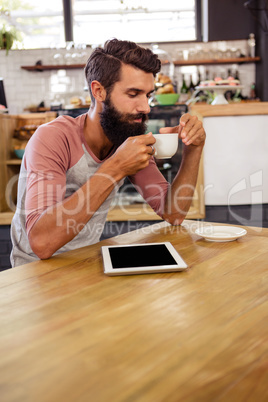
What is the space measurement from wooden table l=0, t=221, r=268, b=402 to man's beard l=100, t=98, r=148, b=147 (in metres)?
0.68

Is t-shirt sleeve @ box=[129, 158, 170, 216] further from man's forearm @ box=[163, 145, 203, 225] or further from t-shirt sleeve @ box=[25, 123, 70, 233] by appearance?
t-shirt sleeve @ box=[25, 123, 70, 233]

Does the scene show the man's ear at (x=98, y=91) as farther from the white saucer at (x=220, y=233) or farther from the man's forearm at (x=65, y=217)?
the white saucer at (x=220, y=233)

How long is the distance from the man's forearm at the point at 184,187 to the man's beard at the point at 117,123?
21cm

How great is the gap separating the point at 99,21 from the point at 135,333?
5.43 meters

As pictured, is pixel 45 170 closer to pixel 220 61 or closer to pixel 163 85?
pixel 163 85

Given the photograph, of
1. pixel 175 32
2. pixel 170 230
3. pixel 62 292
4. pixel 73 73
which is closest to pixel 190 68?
pixel 175 32

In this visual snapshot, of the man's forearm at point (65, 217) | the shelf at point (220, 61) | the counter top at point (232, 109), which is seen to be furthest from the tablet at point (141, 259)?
the shelf at point (220, 61)

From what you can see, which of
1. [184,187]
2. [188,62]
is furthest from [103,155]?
[188,62]

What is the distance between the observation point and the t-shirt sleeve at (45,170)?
1.27 metres

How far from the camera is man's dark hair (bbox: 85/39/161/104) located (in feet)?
5.07

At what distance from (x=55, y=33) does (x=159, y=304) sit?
5.34 metres

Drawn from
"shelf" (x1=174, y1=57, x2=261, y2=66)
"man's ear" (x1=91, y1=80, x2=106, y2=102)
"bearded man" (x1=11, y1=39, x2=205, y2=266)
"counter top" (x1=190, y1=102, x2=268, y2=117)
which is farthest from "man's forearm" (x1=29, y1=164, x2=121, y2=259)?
"shelf" (x1=174, y1=57, x2=261, y2=66)

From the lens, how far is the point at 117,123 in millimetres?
1594

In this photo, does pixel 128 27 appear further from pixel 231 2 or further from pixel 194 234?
pixel 194 234
